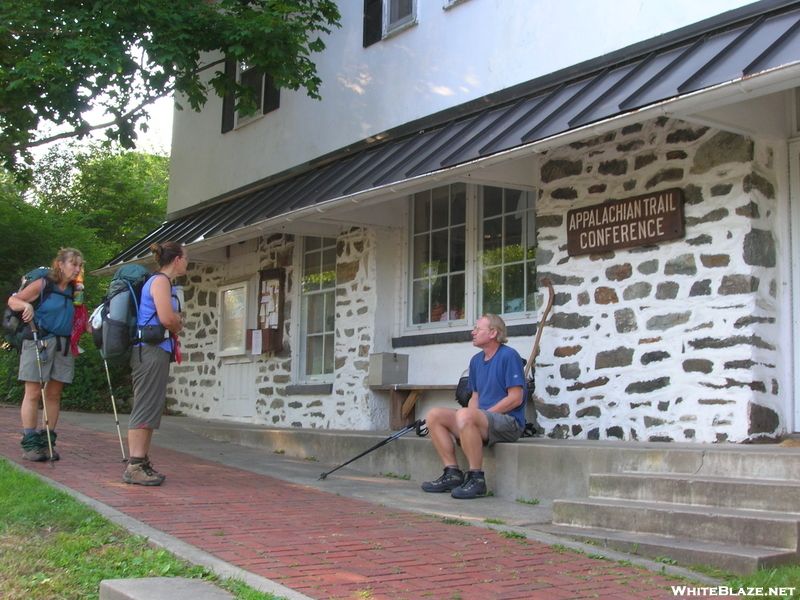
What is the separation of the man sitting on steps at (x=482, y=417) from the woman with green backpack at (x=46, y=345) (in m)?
3.04

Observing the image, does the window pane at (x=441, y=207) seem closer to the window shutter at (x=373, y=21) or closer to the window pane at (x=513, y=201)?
the window pane at (x=513, y=201)

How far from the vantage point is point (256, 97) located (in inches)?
447

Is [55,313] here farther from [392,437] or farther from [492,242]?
[492,242]

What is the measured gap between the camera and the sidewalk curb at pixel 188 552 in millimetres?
3700

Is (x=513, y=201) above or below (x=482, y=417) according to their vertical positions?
above

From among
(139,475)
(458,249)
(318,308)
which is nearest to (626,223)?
(458,249)

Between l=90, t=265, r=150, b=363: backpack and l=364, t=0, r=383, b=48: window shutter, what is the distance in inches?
190

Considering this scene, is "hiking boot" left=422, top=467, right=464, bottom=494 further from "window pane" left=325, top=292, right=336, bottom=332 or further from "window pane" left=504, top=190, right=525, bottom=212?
"window pane" left=325, top=292, right=336, bottom=332

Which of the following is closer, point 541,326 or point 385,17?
point 541,326

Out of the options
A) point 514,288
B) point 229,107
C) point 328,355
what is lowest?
point 328,355

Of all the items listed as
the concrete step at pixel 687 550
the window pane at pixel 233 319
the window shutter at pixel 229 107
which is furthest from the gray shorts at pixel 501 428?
the window shutter at pixel 229 107

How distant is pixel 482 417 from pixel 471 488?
52cm

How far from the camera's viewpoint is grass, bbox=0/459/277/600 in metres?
3.82

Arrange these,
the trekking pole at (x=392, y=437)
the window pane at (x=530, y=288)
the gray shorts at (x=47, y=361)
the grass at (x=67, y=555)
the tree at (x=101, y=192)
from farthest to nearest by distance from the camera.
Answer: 1. the tree at (x=101, y=192)
2. the window pane at (x=530, y=288)
3. the trekking pole at (x=392, y=437)
4. the gray shorts at (x=47, y=361)
5. the grass at (x=67, y=555)
